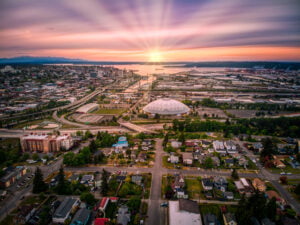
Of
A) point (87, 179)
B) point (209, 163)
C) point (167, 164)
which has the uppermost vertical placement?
point (209, 163)

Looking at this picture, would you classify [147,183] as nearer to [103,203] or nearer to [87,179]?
[103,203]

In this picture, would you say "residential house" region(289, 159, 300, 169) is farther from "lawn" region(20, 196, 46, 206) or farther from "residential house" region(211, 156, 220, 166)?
"lawn" region(20, 196, 46, 206)

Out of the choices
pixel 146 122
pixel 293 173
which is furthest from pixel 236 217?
pixel 146 122

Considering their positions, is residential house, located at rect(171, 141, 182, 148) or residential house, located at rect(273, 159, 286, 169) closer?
residential house, located at rect(273, 159, 286, 169)

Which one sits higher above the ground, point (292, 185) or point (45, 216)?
point (292, 185)

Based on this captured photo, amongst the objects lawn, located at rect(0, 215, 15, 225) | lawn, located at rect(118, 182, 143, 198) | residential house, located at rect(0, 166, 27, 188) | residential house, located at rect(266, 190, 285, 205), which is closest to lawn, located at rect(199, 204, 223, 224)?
residential house, located at rect(266, 190, 285, 205)

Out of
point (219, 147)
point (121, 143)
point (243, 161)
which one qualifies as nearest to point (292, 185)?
point (243, 161)

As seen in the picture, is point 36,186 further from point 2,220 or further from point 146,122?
point 146,122
